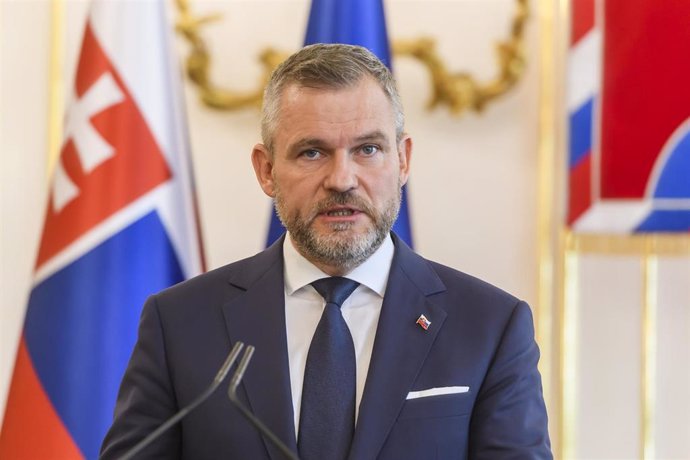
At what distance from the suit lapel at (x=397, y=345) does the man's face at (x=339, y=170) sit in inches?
3.6

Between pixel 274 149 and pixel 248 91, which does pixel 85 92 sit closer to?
pixel 248 91

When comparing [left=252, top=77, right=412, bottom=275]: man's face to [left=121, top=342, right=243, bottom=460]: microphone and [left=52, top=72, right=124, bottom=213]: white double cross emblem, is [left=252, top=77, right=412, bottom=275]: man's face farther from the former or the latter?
[left=52, top=72, right=124, bottom=213]: white double cross emblem

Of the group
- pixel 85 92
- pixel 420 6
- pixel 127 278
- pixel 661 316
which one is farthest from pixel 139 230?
pixel 661 316

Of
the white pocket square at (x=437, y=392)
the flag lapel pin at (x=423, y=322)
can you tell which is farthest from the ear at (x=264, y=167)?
the white pocket square at (x=437, y=392)

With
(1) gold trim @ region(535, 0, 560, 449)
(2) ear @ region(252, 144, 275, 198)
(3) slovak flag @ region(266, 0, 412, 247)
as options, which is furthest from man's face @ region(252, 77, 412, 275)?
(1) gold trim @ region(535, 0, 560, 449)

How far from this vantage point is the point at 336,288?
1732mm

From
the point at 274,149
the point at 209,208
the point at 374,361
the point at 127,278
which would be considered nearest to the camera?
the point at 374,361

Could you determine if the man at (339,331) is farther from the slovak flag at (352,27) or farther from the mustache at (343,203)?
the slovak flag at (352,27)

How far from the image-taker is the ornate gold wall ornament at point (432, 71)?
3.05 metres

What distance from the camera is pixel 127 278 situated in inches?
108

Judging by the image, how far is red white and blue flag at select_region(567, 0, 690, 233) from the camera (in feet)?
9.11

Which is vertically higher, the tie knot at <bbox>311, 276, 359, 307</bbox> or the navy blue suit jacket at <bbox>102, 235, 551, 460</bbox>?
the tie knot at <bbox>311, 276, 359, 307</bbox>

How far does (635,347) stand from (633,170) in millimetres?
539

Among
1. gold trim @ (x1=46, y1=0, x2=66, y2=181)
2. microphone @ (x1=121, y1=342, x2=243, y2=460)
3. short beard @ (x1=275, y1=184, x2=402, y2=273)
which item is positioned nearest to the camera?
microphone @ (x1=121, y1=342, x2=243, y2=460)
